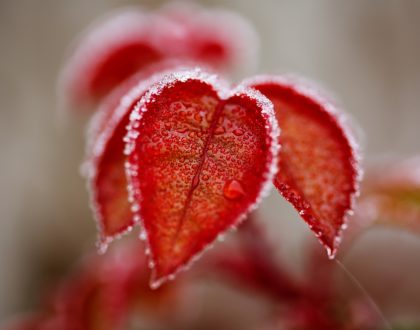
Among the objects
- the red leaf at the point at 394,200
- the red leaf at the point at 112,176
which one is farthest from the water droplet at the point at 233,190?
the red leaf at the point at 394,200

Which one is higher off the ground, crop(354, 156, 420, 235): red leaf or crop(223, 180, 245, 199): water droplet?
crop(354, 156, 420, 235): red leaf

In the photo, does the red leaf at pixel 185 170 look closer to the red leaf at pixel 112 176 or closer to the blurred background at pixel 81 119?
the red leaf at pixel 112 176

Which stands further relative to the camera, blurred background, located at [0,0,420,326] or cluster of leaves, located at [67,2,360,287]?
blurred background, located at [0,0,420,326]

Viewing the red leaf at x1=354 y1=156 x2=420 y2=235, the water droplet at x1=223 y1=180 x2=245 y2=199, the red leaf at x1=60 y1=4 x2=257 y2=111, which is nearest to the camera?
the water droplet at x1=223 y1=180 x2=245 y2=199

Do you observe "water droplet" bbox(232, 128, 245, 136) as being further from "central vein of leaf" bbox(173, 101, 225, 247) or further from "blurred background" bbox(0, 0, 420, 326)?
"blurred background" bbox(0, 0, 420, 326)

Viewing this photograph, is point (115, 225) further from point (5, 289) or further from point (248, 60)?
point (5, 289)

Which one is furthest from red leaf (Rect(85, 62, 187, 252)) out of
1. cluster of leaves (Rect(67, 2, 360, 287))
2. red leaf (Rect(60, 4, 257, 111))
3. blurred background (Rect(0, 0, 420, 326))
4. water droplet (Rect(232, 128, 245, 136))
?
blurred background (Rect(0, 0, 420, 326))
